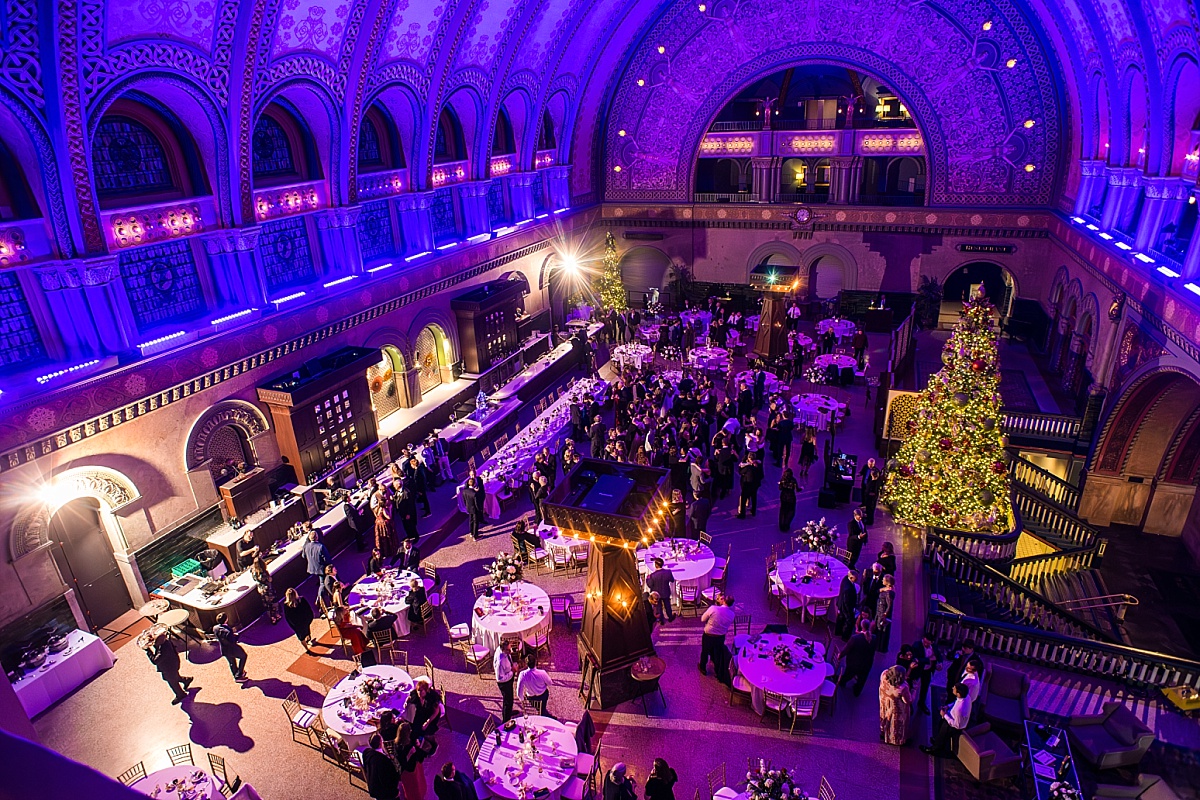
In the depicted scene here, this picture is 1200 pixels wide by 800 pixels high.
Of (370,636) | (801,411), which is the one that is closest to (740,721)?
(370,636)

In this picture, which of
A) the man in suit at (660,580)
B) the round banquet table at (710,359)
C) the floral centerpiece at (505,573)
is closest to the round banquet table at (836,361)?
the round banquet table at (710,359)

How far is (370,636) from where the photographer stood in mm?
10406

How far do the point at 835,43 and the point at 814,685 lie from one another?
21.6 metres

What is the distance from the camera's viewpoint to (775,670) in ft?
29.6

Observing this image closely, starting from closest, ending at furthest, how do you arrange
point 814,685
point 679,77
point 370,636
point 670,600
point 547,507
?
1. point 547,507
2. point 814,685
3. point 370,636
4. point 670,600
5. point 679,77

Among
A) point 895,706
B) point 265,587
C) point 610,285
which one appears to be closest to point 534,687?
point 895,706

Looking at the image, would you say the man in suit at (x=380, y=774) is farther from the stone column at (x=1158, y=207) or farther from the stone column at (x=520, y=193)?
the stone column at (x=520, y=193)

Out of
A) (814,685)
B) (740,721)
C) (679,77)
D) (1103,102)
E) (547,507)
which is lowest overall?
(740,721)

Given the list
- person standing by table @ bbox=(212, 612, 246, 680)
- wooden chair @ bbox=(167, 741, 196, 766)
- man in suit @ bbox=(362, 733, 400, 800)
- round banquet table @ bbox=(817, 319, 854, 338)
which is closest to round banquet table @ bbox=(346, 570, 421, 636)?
person standing by table @ bbox=(212, 612, 246, 680)

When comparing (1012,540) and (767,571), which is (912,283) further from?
(767,571)

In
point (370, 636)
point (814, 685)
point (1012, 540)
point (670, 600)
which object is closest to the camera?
point (814, 685)

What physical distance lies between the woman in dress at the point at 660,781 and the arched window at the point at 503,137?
18.7 m

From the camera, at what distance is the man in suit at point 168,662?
9.49 metres

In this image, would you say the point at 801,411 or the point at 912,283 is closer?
the point at 801,411
